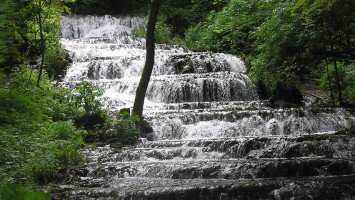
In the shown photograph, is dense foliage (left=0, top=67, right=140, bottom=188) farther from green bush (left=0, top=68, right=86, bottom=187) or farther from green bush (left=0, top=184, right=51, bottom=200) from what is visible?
green bush (left=0, top=184, right=51, bottom=200)

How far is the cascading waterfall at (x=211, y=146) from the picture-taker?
19.4 feet

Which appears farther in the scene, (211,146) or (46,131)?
(46,131)

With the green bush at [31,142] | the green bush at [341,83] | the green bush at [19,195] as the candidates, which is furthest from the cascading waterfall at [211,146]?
the green bush at [19,195]

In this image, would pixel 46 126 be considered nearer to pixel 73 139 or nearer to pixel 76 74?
pixel 73 139

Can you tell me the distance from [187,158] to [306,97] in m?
8.83

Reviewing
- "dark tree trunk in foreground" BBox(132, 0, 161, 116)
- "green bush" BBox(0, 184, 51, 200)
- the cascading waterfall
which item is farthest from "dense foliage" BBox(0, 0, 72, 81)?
"green bush" BBox(0, 184, 51, 200)

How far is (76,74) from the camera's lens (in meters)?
18.8

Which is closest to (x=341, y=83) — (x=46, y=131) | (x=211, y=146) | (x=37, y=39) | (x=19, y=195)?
(x=211, y=146)

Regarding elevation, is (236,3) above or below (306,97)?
above

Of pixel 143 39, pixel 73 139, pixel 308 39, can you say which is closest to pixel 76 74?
pixel 143 39

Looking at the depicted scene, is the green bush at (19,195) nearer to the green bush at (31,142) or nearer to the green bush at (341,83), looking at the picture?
the green bush at (31,142)

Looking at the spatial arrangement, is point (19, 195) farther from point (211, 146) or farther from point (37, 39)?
point (37, 39)

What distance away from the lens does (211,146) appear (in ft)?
28.7

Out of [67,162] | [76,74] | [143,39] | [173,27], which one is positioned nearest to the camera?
[67,162]
